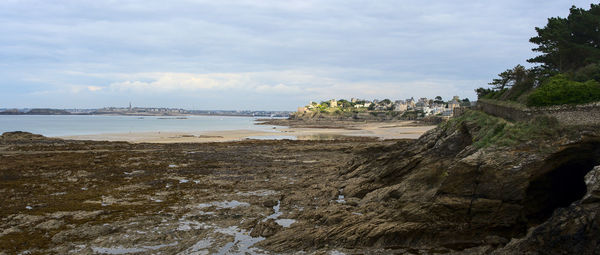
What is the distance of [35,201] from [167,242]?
7155mm

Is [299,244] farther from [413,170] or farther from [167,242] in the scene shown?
[413,170]

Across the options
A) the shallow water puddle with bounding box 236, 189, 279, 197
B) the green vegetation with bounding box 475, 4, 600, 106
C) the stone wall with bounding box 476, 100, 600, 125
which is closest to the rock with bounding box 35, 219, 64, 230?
the shallow water puddle with bounding box 236, 189, 279, 197

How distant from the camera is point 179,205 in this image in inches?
513

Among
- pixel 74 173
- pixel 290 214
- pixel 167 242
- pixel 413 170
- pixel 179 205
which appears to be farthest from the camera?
pixel 74 173

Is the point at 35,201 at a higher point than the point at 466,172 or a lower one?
lower

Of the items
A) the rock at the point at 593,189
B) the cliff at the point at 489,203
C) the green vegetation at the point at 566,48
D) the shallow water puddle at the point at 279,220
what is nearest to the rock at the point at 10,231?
the shallow water puddle at the point at 279,220

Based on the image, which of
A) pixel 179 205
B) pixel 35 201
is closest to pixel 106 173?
pixel 35 201

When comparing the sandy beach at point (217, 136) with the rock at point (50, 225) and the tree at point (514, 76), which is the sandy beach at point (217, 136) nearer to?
the tree at point (514, 76)

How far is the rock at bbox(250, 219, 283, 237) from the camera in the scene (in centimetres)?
988

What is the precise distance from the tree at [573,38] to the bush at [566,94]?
33.4 ft

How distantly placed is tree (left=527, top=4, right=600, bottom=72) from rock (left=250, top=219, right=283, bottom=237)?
22774 mm

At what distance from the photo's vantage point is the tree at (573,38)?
23.4 metres

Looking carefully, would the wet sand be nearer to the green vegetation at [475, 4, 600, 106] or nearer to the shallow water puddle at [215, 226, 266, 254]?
the shallow water puddle at [215, 226, 266, 254]

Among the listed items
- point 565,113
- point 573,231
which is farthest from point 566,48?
point 573,231
